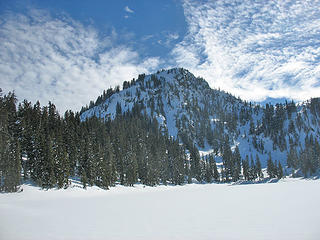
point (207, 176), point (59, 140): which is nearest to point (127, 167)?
point (59, 140)

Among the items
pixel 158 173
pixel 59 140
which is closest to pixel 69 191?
pixel 59 140

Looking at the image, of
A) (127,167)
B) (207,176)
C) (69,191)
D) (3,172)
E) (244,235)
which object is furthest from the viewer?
(207,176)

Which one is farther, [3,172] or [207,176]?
[207,176]

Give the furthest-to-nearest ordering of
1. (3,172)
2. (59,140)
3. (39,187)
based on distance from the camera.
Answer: (59,140), (39,187), (3,172)

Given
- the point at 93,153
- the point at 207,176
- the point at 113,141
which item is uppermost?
the point at 113,141

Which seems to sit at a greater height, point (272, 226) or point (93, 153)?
point (93, 153)

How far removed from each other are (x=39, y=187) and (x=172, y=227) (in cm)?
4443

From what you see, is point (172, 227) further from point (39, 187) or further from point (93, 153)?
point (93, 153)

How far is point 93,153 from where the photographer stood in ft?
241

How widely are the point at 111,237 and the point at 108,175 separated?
60.8 m

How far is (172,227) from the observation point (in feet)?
49.6

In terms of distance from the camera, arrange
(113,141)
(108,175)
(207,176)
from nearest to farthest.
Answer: (108,175) < (113,141) < (207,176)

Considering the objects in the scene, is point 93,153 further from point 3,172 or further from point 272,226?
point 272,226

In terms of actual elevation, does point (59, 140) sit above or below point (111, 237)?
above
